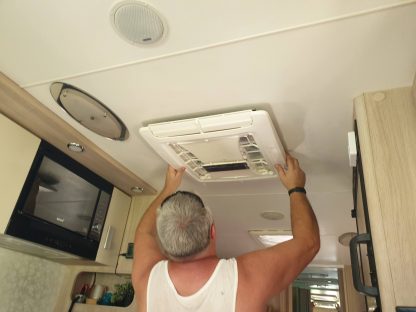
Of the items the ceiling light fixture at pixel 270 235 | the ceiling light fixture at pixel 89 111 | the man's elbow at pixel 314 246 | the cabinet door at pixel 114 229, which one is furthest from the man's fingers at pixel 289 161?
the ceiling light fixture at pixel 270 235

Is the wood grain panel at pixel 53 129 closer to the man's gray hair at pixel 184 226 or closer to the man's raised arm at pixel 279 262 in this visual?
the man's gray hair at pixel 184 226

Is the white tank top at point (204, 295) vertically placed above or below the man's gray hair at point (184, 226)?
below

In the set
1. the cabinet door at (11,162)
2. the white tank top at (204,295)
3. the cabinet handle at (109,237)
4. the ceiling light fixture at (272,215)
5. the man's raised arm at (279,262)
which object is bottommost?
the white tank top at (204,295)

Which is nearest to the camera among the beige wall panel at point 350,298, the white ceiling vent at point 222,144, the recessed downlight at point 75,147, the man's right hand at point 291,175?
the white ceiling vent at point 222,144

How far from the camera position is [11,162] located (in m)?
1.17

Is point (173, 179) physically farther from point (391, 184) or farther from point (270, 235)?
point (270, 235)

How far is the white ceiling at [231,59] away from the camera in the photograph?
72 centimetres

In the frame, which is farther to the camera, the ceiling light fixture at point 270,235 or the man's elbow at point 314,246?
the ceiling light fixture at point 270,235

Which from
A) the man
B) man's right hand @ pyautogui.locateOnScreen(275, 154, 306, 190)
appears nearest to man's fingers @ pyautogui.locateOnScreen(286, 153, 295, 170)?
man's right hand @ pyautogui.locateOnScreen(275, 154, 306, 190)

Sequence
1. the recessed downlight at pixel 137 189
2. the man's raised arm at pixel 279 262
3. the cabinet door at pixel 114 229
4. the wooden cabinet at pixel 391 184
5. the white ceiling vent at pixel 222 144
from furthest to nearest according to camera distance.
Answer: the recessed downlight at pixel 137 189, the cabinet door at pixel 114 229, the white ceiling vent at pixel 222 144, the man's raised arm at pixel 279 262, the wooden cabinet at pixel 391 184

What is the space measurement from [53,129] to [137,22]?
706 mm

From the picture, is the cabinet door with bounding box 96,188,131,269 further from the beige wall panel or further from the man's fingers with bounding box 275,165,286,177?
the beige wall panel

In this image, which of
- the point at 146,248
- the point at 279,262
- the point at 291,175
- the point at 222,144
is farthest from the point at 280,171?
the point at 146,248

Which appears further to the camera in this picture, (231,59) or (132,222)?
(132,222)
